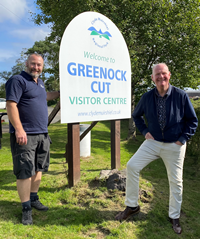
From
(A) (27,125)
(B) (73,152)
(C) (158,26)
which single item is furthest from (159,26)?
(A) (27,125)

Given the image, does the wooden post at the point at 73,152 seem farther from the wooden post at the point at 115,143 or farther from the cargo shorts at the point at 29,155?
the wooden post at the point at 115,143

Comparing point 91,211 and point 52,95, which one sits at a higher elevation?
point 52,95

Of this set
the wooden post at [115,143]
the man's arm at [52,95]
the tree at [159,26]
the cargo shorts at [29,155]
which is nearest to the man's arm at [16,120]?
the cargo shorts at [29,155]

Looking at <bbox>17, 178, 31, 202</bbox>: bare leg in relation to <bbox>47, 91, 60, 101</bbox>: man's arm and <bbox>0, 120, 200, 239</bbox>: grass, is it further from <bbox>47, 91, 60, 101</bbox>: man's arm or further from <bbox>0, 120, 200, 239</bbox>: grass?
<bbox>47, 91, 60, 101</bbox>: man's arm

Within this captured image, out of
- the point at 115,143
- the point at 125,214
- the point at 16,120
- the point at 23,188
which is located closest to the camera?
the point at 16,120

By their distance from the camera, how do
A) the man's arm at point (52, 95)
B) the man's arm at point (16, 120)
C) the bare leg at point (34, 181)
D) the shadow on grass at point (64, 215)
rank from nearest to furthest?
the man's arm at point (16, 120), the shadow on grass at point (64, 215), the bare leg at point (34, 181), the man's arm at point (52, 95)

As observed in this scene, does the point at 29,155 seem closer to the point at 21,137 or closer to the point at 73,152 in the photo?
the point at 21,137

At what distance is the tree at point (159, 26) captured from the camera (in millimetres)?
7383

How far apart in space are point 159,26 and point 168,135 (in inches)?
243

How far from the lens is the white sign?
335 centimetres

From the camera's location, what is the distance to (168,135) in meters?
2.53

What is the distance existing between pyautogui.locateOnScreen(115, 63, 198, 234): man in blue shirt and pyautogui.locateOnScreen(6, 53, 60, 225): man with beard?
1224 mm

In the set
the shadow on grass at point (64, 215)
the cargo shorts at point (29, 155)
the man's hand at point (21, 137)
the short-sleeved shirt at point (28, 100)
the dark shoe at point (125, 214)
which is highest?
the short-sleeved shirt at point (28, 100)

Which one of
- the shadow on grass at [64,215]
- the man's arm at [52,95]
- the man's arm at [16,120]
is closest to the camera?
the man's arm at [16,120]
